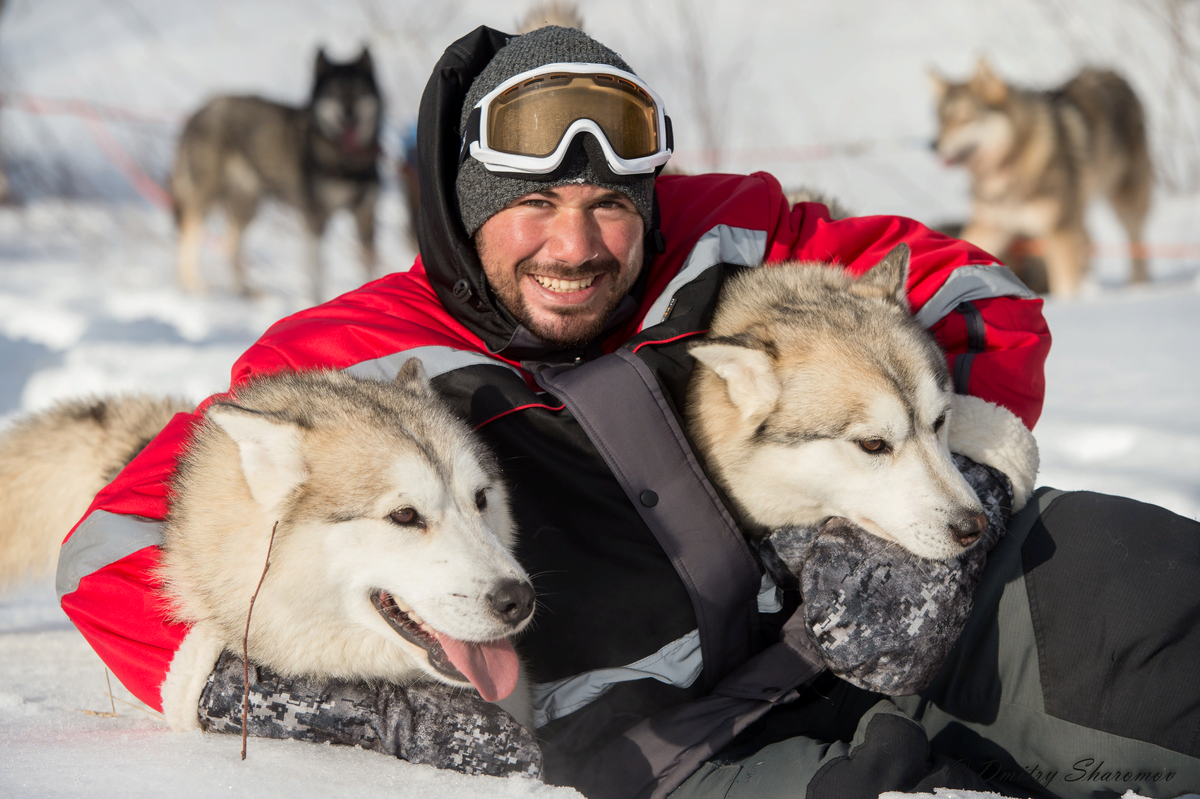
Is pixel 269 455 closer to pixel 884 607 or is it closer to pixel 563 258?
pixel 563 258

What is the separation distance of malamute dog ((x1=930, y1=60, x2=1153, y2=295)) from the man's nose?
661cm

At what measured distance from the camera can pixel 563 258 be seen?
233 cm

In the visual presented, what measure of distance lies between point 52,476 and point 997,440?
101 inches

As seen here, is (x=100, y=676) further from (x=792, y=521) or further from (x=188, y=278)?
(x=188, y=278)

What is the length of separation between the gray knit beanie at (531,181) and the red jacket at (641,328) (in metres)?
0.24

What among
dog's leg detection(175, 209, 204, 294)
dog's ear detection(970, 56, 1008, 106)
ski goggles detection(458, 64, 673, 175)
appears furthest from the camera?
dog's leg detection(175, 209, 204, 294)

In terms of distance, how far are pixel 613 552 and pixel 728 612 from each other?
290 mm

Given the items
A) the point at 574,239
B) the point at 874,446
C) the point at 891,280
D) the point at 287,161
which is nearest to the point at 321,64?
the point at 287,161

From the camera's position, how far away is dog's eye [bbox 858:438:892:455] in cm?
209

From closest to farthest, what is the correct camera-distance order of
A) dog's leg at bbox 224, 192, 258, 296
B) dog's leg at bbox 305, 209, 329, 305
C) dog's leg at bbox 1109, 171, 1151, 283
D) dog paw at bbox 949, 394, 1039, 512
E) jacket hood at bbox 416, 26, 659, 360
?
dog paw at bbox 949, 394, 1039, 512 → jacket hood at bbox 416, 26, 659, 360 → dog's leg at bbox 305, 209, 329, 305 → dog's leg at bbox 224, 192, 258, 296 → dog's leg at bbox 1109, 171, 1151, 283

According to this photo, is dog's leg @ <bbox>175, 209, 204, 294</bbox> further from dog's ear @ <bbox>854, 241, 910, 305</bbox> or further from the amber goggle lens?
dog's ear @ <bbox>854, 241, 910, 305</bbox>

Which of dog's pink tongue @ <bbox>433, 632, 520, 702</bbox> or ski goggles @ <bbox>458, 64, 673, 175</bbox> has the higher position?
ski goggles @ <bbox>458, 64, 673, 175</bbox>

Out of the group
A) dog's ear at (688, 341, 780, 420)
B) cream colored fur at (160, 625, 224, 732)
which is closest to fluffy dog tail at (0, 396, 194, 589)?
cream colored fur at (160, 625, 224, 732)

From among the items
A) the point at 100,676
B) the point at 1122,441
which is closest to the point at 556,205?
the point at 100,676
